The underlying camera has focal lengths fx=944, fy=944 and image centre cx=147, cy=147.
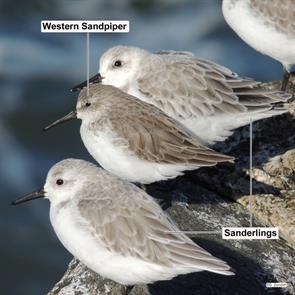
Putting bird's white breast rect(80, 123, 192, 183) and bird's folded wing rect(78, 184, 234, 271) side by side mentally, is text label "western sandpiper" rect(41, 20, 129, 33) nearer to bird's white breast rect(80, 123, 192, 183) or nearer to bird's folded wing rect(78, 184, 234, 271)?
bird's white breast rect(80, 123, 192, 183)

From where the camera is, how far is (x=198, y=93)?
8.76m

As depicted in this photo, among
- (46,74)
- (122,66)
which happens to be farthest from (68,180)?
(46,74)

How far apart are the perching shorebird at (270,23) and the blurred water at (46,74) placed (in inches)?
187

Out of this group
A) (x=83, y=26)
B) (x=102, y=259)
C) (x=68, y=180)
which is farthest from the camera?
(x=83, y=26)

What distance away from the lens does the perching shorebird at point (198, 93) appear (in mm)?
8648

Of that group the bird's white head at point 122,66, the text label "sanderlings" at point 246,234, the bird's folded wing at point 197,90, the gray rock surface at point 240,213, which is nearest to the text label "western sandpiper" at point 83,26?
the bird's white head at point 122,66

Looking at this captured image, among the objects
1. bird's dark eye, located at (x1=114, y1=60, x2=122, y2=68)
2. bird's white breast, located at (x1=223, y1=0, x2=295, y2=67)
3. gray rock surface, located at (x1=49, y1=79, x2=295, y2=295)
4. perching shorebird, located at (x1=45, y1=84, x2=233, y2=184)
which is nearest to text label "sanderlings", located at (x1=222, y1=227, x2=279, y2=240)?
gray rock surface, located at (x1=49, y1=79, x2=295, y2=295)

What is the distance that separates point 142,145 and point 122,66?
147 centimetres

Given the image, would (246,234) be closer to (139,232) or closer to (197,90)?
(139,232)

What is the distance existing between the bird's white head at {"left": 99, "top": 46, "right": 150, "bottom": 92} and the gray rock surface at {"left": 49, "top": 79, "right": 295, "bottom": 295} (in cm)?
109

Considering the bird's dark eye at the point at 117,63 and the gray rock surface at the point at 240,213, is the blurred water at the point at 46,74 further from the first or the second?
the gray rock surface at the point at 240,213

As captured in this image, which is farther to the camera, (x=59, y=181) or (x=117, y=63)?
(x=117, y=63)

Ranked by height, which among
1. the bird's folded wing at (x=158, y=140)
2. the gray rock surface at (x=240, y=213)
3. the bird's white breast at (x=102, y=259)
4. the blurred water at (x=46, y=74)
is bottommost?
the blurred water at (x=46, y=74)

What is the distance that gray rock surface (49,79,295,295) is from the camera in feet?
23.4
